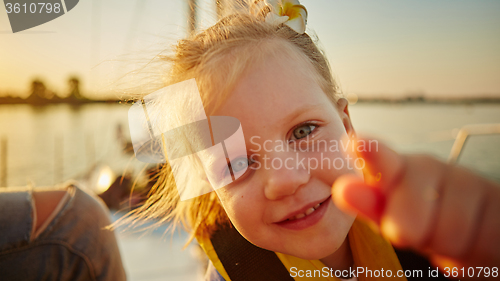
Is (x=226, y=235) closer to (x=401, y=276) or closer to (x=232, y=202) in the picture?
(x=232, y=202)

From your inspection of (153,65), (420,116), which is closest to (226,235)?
(153,65)

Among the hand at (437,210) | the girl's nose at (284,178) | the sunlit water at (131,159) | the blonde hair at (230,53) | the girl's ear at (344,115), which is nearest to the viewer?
the hand at (437,210)

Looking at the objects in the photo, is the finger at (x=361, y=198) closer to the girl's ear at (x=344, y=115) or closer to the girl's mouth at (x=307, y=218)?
the girl's mouth at (x=307, y=218)

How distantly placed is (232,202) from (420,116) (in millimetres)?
20829

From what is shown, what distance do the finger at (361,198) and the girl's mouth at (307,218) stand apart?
30 cm

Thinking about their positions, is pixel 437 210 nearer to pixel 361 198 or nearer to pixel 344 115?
pixel 361 198

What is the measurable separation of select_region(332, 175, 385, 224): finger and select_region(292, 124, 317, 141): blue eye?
0.30 metres

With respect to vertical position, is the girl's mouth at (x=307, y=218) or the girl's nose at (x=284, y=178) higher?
the girl's nose at (x=284, y=178)

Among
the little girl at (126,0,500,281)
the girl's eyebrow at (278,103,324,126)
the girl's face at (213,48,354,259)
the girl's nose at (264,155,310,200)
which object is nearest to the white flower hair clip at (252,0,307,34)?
the little girl at (126,0,500,281)

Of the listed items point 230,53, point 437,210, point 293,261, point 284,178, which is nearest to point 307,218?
point 284,178

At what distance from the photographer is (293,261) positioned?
86cm

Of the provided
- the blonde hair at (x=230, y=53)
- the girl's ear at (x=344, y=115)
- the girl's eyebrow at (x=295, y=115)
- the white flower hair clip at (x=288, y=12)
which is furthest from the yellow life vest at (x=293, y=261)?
the white flower hair clip at (x=288, y=12)

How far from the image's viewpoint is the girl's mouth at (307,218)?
685 mm

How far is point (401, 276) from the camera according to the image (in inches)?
31.1
